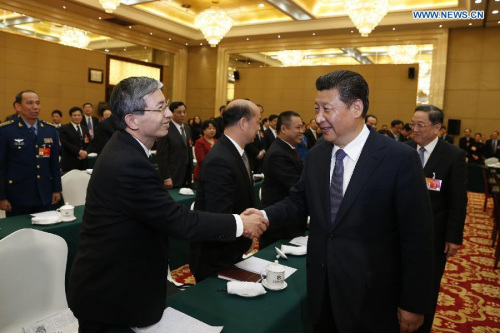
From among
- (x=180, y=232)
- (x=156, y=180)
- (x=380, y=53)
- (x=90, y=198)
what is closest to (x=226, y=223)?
(x=180, y=232)

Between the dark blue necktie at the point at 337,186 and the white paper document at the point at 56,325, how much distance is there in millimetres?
1483

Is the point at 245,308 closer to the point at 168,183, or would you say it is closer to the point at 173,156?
the point at 168,183

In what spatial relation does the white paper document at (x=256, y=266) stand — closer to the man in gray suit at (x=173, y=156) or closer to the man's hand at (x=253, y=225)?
the man's hand at (x=253, y=225)

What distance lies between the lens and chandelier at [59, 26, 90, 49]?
38.4ft

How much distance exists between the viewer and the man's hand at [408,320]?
1581 millimetres

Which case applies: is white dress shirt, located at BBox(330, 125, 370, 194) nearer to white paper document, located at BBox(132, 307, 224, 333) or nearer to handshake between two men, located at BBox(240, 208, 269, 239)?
handshake between two men, located at BBox(240, 208, 269, 239)

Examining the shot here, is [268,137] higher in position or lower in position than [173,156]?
higher

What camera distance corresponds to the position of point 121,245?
1.48 metres

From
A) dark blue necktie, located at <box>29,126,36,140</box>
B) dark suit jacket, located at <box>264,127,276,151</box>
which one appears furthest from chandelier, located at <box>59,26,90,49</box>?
dark blue necktie, located at <box>29,126,36,140</box>

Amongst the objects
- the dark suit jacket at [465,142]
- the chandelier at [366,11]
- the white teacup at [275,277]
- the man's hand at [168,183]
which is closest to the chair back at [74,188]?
the man's hand at [168,183]

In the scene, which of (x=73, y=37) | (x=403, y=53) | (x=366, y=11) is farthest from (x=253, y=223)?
(x=73, y=37)

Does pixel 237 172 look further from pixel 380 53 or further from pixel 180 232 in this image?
pixel 380 53

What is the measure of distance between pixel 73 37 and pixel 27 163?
382 inches

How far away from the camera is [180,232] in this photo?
1.60m
